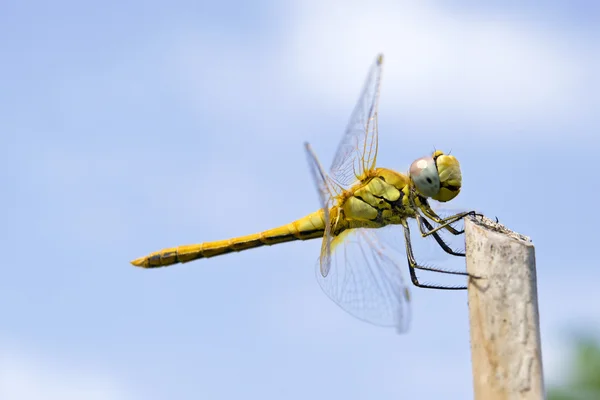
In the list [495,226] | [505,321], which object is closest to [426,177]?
[495,226]

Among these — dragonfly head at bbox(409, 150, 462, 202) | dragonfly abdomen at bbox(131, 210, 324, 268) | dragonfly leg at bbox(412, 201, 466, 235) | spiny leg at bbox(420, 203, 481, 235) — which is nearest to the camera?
spiny leg at bbox(420, 203, 481, 235)

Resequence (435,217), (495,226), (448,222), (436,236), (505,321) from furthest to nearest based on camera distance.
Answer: (435,217) < (436,236) < (448,222) < (495,226) < (505,321)

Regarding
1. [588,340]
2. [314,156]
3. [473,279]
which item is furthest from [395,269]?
[588,340]

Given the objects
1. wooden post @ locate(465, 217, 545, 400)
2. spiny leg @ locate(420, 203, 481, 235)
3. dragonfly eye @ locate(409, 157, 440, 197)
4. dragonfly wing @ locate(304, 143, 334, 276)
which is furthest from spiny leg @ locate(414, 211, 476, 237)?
wooden post @ locate(465, 217, 545, 400)

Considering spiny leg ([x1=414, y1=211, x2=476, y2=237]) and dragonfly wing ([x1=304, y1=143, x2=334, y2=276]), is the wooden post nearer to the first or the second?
spiny leg ([x1=414, y1=211, x2=476, y2=237])

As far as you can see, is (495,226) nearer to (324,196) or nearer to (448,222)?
(448,222)

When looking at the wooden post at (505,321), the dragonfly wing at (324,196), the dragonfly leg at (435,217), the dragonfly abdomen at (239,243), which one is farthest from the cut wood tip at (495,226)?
the dragonfly abdomen at (239,243)

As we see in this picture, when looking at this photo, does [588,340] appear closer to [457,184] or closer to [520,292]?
[457,184]
